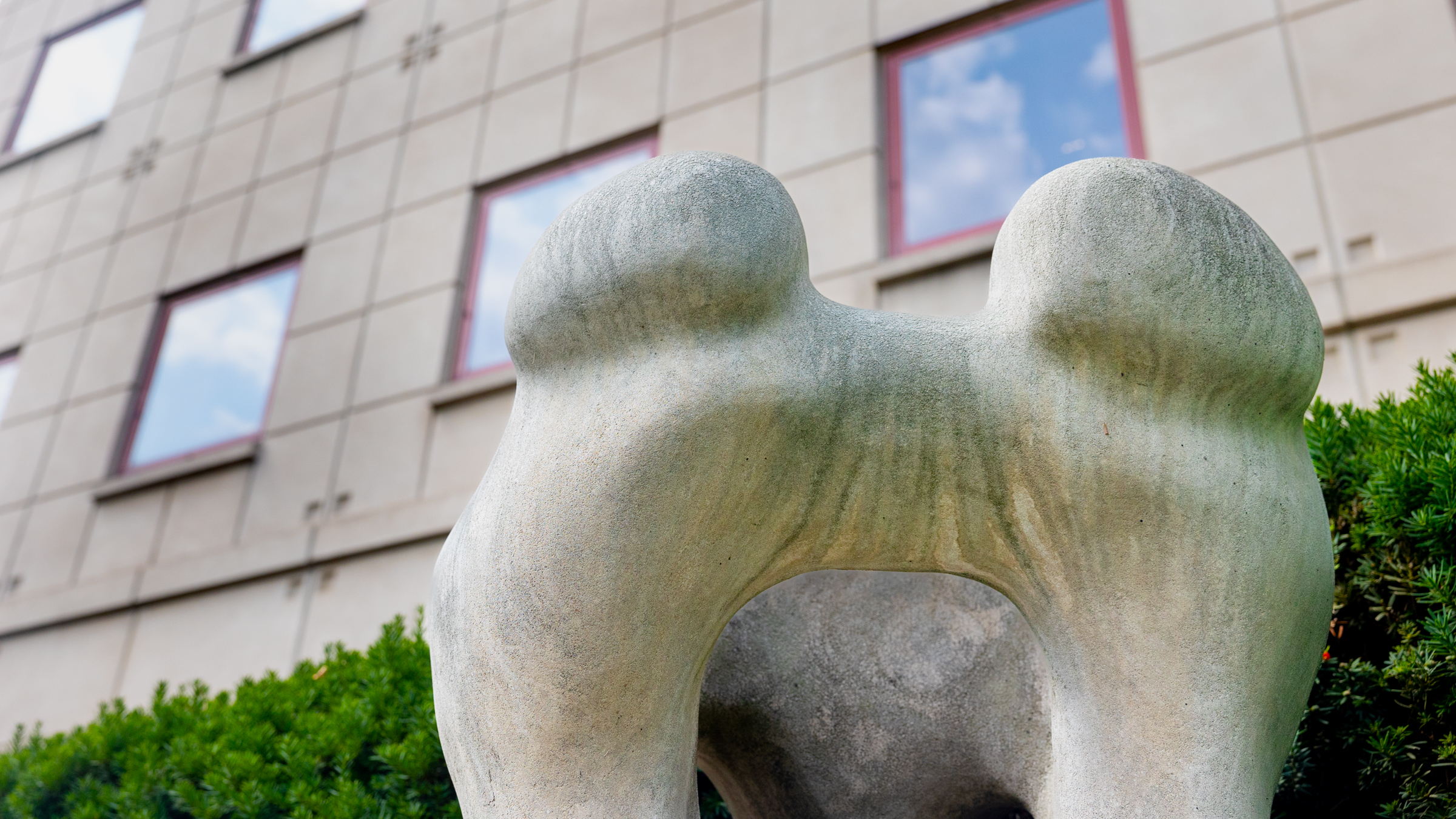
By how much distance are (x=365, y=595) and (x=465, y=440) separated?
3.96ft

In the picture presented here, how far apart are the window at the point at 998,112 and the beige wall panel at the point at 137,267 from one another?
261 inches

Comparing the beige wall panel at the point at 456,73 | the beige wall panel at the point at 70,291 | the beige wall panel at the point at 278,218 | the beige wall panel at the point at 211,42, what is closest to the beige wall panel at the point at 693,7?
the beige wall panel at the point at 456,73

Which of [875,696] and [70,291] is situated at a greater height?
[70,291]

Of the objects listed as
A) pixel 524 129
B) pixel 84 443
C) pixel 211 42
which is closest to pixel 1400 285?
pixel 524 129

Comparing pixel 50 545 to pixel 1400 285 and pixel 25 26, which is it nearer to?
pixel 25 26

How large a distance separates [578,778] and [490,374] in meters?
6.35

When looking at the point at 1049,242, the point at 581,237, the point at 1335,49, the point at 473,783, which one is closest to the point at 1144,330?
the point at 1049,242

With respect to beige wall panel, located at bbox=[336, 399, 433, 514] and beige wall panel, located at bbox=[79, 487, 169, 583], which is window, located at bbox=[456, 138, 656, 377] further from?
beige wall panel, located at bbox=[79, 487, 169, 583]

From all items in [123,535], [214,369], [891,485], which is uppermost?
[214,369]

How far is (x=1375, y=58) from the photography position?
6281mm

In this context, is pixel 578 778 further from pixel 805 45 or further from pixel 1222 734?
pixel 805 45

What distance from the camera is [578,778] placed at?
1789 mm

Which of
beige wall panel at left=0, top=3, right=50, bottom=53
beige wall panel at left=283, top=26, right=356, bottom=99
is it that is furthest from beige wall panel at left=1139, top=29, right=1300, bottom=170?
beige wall panel at left=0, top=3, right=50, bottom=53

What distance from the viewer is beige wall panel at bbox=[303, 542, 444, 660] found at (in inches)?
300
